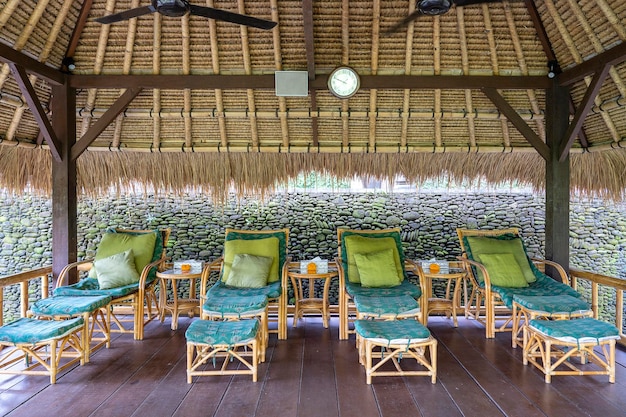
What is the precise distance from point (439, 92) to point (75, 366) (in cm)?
470

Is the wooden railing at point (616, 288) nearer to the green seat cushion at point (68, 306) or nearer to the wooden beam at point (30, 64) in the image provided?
the green seat cushion at point (68, 306)

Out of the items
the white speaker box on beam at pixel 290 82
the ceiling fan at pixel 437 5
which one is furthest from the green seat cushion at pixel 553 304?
the white speaker box on beam at pixel 290 82

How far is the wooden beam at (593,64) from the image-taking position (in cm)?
353

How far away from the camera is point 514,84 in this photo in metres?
4.41

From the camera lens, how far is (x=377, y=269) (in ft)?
13.5

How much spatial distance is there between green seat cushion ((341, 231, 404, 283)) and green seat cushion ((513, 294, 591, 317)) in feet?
3.92

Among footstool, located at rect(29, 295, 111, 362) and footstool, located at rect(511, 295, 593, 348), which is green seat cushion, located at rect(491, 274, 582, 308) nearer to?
footstool, located at rect(511, 295, 593, 348)

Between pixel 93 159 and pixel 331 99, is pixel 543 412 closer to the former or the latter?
pixel 331 99

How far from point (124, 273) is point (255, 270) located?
133 centimetres

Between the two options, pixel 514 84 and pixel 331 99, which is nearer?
pixel 514 84

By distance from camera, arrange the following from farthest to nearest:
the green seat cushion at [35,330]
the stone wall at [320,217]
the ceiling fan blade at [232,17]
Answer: the stone wall at [320,217] → the ceiling fan blade at [232,17] → the green seat cushion at [35,330]

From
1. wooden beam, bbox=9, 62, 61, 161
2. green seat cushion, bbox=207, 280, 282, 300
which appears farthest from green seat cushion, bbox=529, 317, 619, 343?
wooden beam, bbox=9, 62, 61, 161

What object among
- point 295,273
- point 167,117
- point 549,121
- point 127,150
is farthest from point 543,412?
point 127,150

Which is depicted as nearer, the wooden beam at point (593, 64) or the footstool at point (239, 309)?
the footstool at point (239, 309)
